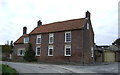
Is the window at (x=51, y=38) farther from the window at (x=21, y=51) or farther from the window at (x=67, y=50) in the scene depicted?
the window at (x=21, y=51)

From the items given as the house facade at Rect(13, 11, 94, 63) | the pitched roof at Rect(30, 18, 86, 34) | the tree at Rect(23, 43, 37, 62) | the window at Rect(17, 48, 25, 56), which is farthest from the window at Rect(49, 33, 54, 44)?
the window at Rect(17, 48, 25, 56)

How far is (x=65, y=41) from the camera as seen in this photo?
128 feet

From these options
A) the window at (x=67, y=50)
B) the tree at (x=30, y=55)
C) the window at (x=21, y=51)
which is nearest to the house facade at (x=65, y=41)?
the window at (x=67, y=50)

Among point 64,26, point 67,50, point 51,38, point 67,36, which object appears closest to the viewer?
point 67,50

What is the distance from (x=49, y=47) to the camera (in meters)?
41.6

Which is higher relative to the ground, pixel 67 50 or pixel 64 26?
pixel 64 26

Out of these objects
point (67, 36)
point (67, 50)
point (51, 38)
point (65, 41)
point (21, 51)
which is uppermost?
point (67, 36)

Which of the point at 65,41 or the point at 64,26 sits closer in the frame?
the point at 65,41

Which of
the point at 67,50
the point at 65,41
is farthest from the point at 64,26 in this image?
the point at 67,50

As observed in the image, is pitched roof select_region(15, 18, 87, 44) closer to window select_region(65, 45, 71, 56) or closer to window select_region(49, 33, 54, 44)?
window select_region(49, 33, 54, 44)

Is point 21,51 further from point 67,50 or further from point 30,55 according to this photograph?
point 67,50

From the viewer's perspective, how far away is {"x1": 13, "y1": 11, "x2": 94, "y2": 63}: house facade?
122 feet

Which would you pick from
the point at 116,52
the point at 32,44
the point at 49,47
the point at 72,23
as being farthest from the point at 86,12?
the point at 116,52

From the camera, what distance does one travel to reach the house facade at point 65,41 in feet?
122
